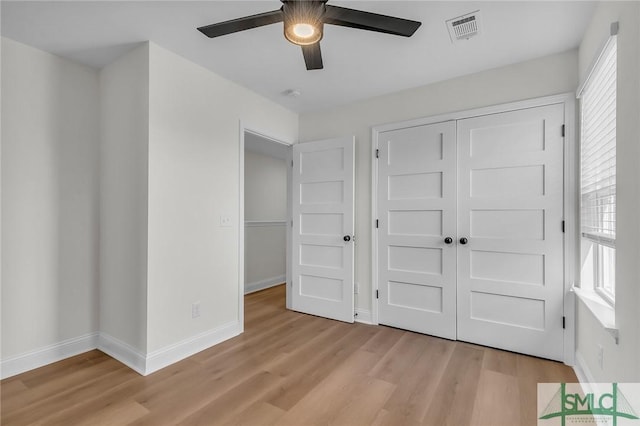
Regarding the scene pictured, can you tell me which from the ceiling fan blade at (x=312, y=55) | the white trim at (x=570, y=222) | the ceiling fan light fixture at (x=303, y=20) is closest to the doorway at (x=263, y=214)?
the ceiling fan blade at (x=312, y=55)

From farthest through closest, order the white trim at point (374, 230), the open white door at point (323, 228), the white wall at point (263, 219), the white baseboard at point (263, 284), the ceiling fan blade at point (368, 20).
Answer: the white wall at point (263, 219) < the white baseboard at point (263, 284) < the open white door at point (323, 228) < the white trim at point (374, 230) < the ceiling fan blade at point (368, 20)

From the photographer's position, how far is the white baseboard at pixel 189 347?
7.47ft

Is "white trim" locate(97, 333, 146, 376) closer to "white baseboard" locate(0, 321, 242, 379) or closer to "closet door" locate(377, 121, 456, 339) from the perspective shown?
"white baseboard" locate(0, 321, 242, 379)

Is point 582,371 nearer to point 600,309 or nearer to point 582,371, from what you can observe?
point 582,371

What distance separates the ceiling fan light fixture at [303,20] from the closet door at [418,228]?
1765 millimetres

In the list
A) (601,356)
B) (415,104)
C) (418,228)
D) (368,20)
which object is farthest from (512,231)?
(368,20)

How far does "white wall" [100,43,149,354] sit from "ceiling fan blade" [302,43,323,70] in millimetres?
1308

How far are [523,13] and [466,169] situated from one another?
121 centimetres

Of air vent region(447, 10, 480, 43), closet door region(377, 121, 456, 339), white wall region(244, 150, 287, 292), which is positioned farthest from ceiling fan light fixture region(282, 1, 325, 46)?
white wall region(244, 150, 287, 292)

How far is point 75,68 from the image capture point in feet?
8.41

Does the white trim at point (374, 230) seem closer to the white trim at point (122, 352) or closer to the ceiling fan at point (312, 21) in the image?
the ceiling fan at point (312, 21)

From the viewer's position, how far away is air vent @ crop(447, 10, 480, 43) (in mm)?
1982

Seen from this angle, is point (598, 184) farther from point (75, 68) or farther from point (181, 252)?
point (75, 68)

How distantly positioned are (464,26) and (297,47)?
120 cm
